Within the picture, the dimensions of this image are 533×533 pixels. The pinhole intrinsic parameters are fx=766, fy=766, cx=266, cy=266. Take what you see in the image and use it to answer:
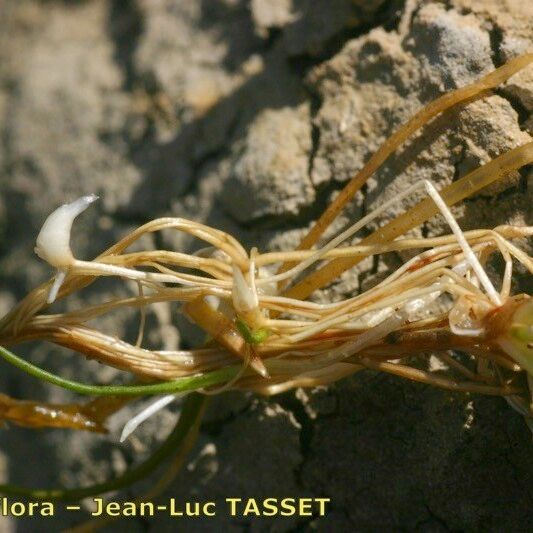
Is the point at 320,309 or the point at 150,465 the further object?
the point at 150,465

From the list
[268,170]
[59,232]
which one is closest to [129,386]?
[59,232]

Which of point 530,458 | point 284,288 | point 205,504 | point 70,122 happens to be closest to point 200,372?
point 284,288

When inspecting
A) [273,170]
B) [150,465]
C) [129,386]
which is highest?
[273,170]

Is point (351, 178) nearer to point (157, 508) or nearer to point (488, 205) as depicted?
point (488, 205)

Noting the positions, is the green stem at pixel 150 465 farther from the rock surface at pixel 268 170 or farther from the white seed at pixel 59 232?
the white seed at pixel 59 232

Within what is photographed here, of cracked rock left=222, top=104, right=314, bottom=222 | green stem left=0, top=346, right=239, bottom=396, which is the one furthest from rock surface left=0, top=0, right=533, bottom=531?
green stem left=0, top=346, right=239, bottom=396

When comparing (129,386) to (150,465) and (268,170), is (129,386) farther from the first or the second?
(268,170)

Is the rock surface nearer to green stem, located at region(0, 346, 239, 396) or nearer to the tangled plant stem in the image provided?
the tangled plant stem

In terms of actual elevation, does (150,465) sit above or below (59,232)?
below
